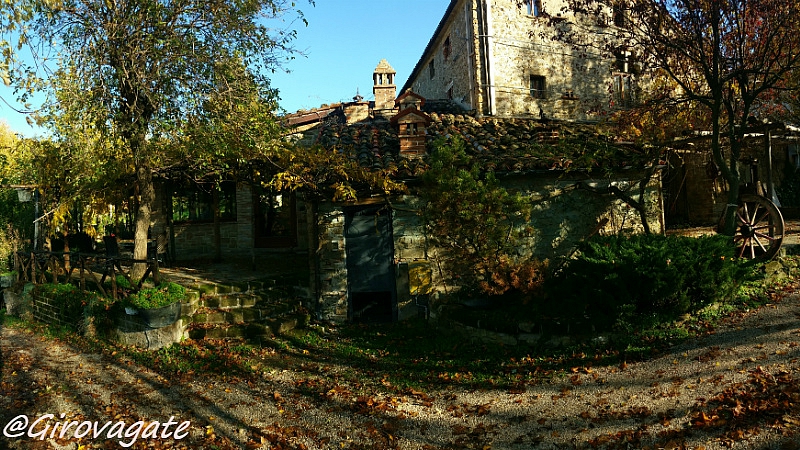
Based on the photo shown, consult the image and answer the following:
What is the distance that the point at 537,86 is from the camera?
48.8ft

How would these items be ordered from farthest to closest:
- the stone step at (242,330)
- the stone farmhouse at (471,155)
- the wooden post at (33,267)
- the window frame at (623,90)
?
the window frame at (623,90), the wooden post at (33,267), the stone farmhouse at (471,155), the stone step at (242,330)

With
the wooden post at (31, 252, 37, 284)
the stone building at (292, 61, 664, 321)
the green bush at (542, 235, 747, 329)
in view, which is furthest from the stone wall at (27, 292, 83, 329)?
the green bush at (542, 235, 747, 329)

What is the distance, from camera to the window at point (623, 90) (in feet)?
50.2

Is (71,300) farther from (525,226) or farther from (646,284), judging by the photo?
(646,284)

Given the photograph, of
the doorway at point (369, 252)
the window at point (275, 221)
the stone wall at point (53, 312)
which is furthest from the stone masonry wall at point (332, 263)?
the window at point (275, 221)

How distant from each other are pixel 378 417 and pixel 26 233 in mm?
13131

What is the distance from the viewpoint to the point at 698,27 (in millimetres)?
8195

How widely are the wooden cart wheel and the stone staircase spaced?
7.94m

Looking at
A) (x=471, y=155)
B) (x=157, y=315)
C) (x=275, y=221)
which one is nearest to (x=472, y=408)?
(x=157, y=315)

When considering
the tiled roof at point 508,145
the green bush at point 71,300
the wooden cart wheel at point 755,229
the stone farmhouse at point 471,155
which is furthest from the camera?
the stone farmhouse at point 471,155

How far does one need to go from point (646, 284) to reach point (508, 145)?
183 inches

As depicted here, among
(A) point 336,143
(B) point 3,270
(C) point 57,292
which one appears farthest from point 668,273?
(B) point 3,270

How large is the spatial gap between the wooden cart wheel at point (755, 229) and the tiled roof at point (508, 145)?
6.06 feet

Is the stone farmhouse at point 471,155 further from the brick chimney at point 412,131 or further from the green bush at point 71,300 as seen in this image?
the green bush at point 71,300
